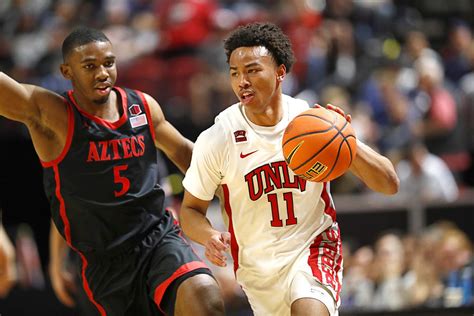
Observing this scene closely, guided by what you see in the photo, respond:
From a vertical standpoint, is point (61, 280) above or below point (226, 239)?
below

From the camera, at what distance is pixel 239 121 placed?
16.7 ft

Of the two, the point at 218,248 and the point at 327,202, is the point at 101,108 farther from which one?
the point at 327,202

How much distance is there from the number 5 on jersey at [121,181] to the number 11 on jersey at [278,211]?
37.1 inches

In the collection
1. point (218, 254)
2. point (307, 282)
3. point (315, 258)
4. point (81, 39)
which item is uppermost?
point (81, 39)

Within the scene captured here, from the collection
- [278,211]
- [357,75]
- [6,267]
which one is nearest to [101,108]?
[278,211]

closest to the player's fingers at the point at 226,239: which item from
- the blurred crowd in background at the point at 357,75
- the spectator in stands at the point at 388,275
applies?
the blurred crowd in background at the point at 357,75

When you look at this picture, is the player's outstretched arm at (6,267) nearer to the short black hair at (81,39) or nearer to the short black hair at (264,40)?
the short black hair at (81,39)

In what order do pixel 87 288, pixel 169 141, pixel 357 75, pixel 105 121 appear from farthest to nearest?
1. pixel 357 75
2. pixel 169 141
3. pixel 87 288
4. pixel 105 121

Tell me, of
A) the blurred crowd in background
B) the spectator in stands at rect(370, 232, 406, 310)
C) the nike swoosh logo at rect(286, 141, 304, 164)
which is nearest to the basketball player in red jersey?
the nike swoosh logo at rect(286, 141, 304, 164)

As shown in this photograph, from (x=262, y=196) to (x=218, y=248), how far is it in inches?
21.2

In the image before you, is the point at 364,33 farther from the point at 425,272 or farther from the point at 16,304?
the point at 16,304

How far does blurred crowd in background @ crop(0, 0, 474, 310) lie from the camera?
28.3 ft

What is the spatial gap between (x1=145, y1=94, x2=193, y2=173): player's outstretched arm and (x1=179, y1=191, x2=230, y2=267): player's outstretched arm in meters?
0.60

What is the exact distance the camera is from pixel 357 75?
11508 millimetres
